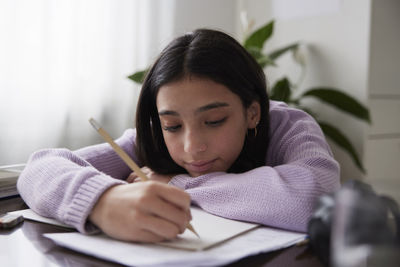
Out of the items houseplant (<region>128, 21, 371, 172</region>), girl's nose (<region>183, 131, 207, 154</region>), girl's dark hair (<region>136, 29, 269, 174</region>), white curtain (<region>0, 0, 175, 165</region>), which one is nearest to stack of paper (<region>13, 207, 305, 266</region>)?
girl's nose (<region>183, 131, 207, 154</region>)

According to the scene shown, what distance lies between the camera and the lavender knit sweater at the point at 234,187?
0.52m

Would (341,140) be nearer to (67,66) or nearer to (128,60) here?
(128,60)

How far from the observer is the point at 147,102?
0.85 m

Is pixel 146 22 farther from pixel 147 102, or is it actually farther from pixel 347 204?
pixel 347 204

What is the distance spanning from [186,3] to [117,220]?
5.52 ft

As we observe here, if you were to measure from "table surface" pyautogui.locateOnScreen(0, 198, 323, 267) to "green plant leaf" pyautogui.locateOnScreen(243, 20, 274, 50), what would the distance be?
1380 mm

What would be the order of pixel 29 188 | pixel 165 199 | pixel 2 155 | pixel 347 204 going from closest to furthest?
pixel 347 204, pixel 165 199, pixel 29 188, pixel 2 155

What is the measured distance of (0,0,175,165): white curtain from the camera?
4.40ft

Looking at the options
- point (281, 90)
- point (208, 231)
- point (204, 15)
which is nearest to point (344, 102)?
point (281, 90)

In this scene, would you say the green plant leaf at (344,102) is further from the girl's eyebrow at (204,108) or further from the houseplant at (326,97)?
the girl's eyebrow at (204,108)

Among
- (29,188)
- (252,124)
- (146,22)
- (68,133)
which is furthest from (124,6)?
(29,188)

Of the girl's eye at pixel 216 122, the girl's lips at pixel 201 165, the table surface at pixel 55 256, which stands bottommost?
the girl's lips at pixel 201 165

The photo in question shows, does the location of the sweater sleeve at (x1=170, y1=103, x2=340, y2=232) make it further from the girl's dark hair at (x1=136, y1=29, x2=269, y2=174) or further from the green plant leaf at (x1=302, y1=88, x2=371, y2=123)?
the green plant leaf at (x1=302, y1=88, x2=371, y2=123)

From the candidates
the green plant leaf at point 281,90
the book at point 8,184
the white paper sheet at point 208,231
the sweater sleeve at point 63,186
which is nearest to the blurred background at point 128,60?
the green plant leaf at point 281,90
